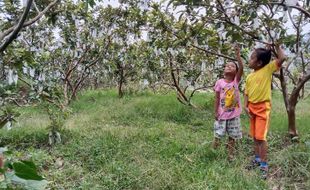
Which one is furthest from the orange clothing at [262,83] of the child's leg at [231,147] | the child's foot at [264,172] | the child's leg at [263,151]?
the child's foot at [264,172]

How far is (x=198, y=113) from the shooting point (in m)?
6.63

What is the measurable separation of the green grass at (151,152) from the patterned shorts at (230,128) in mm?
197

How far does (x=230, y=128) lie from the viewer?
425 centimetres

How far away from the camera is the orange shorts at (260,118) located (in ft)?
12.9

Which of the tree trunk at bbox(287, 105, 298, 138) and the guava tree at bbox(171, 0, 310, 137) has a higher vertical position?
the guava tree at bbox(171, 0, 310, 137)

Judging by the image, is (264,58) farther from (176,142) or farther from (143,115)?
(143,115)

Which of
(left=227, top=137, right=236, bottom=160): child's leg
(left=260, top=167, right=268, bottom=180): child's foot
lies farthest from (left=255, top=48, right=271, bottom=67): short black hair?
(left=260, top=167, right=268, bottom=180): child's foot

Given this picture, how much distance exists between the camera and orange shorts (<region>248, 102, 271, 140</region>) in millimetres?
3938

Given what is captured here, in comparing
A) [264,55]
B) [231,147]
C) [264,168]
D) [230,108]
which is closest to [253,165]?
[264,168]

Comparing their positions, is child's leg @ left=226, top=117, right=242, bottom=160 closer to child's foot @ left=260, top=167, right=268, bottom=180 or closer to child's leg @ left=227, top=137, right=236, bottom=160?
child's leg @ left=227, top=137, right=236, bottom=160

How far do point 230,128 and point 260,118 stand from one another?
1.26ft

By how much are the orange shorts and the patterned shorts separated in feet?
0.73

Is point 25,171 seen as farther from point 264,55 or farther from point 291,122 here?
point 291,122

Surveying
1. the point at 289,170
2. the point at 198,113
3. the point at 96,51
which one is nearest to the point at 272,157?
the point at 289,170
